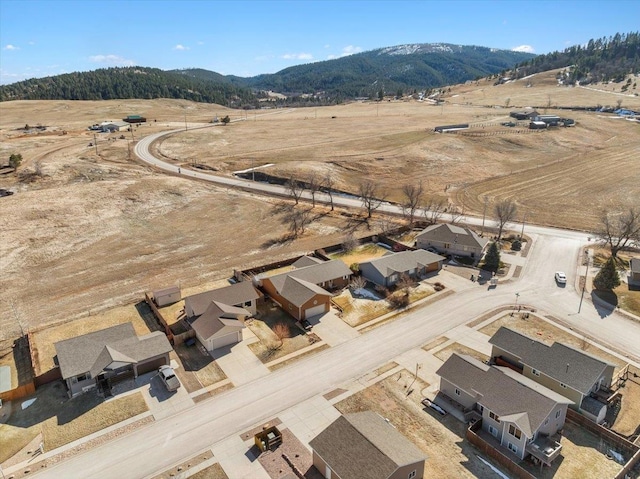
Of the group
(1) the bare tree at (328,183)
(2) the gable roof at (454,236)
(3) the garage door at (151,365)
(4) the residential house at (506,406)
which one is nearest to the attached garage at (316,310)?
(3) the garage door at (151,365)

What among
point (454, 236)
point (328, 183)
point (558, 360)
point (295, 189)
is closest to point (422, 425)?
point (558, 360)

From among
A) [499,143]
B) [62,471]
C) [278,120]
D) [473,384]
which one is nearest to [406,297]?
[473,384]

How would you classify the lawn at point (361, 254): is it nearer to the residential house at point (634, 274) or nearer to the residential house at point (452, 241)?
the residential house at point (452, 241)

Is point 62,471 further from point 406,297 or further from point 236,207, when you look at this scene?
point 236,207

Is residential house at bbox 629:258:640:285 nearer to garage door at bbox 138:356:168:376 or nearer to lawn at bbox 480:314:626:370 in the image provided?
lawn at bbox 480:314:626:370

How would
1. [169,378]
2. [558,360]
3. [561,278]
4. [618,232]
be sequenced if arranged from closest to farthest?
[558,360] → [169,378] → [561,278] → [618,232]

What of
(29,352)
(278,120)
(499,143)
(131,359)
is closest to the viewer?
(131,359)

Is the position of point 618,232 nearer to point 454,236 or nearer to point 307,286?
point 454,236
